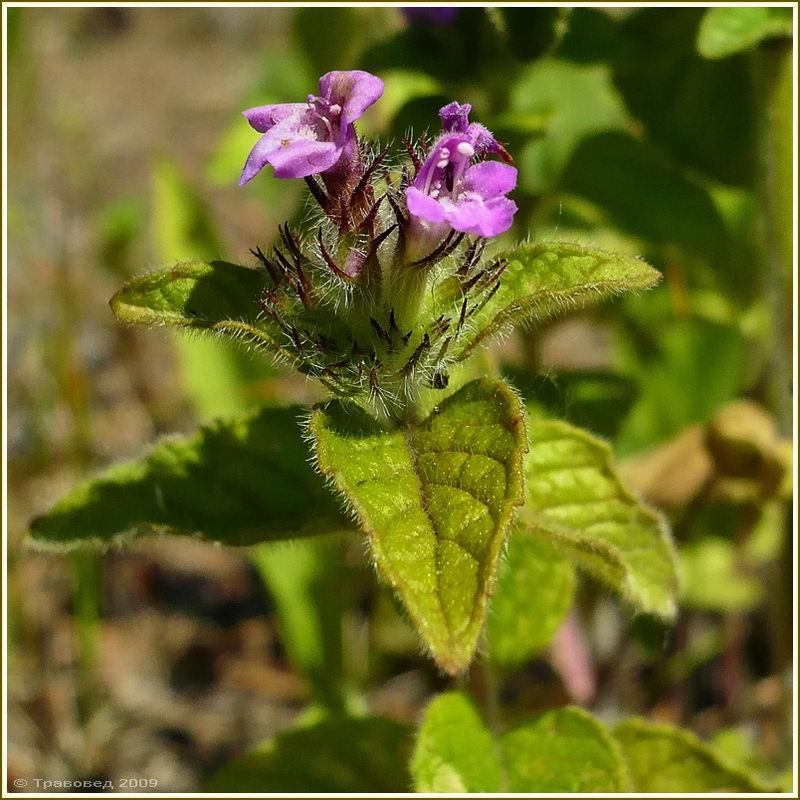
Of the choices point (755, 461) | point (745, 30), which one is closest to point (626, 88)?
point (745, 30)

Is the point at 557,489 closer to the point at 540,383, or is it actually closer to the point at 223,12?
the point at 540,383

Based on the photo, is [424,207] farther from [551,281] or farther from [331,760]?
[331,760]

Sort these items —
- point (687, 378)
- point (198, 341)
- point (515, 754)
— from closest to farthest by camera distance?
1. point (515, 754)
2. point (687, 378)
3. point (198, 341)

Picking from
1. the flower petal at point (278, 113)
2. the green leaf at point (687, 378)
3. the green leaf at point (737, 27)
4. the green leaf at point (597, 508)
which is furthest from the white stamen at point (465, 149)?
the green leaf at point (687, 378)

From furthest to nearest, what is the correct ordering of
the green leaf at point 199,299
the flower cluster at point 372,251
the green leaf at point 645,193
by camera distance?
the green leaf at point 645,193 < the green leaf at point 199,299 < the flower cluster at point 372,251

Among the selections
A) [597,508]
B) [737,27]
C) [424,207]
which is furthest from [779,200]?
[424,207]

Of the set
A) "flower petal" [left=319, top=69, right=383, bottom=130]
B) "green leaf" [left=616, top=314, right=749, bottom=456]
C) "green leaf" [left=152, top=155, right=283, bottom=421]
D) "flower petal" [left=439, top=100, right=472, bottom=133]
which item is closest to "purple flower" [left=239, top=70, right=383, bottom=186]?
"flower petal" [left=319, top=69, right=383, bottom=130]

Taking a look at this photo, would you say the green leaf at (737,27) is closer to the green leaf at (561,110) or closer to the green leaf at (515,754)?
the green leaf at (561,110)
